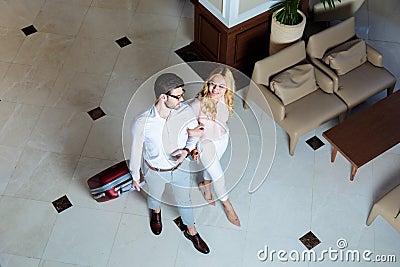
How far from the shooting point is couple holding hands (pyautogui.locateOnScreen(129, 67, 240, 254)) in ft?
13.5

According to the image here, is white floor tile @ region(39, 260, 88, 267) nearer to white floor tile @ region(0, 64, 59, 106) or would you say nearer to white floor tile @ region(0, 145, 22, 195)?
white floor tile @ region(0, 145, 22, 195)

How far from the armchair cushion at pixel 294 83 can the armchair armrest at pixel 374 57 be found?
0.65 meters

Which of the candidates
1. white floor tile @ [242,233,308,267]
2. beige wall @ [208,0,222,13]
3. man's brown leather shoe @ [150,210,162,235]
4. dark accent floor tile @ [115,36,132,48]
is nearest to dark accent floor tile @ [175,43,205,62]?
dark accent floor tile @ [115,36,132,48]

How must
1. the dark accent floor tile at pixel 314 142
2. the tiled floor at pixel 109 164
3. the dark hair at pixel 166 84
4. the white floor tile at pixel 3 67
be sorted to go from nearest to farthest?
the dark hair at pixel 166 84, the tiled floor at pixel 109 164, the dark accent floor tile at pixel 314 142, the white floor tile at pixel 3 67

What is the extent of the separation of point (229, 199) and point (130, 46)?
2.18 meters

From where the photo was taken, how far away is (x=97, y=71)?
20.9 ft

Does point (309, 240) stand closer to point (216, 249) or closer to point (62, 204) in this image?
point (216, 249)

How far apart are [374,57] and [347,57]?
303 mm

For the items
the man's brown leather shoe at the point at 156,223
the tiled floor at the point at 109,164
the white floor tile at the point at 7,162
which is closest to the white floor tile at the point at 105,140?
the tiled floor at the point at 109,164

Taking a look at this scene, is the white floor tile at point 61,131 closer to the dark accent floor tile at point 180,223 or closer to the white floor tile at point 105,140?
the white floor tile at point 105,140

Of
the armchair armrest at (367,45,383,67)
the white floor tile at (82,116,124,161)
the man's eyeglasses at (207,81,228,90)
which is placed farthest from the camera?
the armchair armrest at (367,45,383,67)

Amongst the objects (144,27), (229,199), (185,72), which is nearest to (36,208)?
(229,199)

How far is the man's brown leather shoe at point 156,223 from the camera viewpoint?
5.14 m

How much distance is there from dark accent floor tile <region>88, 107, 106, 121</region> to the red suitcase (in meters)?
0.95
